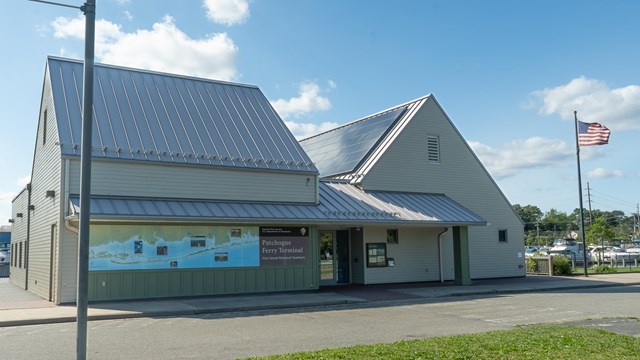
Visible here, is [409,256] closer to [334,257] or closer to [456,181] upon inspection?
[334,257]

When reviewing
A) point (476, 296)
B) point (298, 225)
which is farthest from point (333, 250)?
point (476, 296)

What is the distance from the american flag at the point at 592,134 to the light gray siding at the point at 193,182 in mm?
16365

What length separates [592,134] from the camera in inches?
1185

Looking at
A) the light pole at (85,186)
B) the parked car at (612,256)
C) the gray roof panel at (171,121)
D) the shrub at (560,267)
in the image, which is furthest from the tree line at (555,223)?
the light pole at (85,186)

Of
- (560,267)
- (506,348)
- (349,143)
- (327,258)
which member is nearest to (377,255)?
(327,258)

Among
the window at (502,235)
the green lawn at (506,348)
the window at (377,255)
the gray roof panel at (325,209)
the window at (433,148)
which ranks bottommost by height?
the green lawn at (506,348)

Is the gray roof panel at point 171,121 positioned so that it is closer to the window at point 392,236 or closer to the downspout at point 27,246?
the window at point 392,236

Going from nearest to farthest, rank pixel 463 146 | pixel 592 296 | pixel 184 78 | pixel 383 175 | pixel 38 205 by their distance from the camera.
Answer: pixel 592 296 → pixel 38 205 → pixel 184 78 → pixel 383 175 → pixel 463 146

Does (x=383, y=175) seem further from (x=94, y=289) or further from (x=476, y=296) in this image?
(x=94, y=289)

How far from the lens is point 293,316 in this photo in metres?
15.1

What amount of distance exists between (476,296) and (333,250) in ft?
20.8

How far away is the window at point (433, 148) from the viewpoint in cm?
2745

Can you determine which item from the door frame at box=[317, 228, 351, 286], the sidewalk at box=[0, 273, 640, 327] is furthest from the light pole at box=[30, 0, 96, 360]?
the door frame at box=[317, 228, 351, 286]

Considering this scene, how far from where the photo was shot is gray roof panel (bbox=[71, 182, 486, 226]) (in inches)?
698
